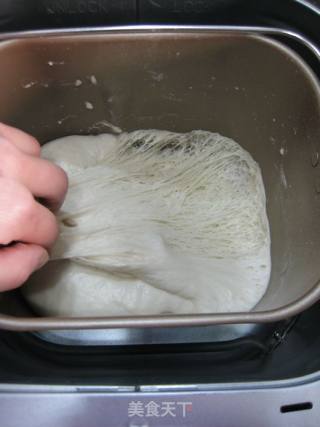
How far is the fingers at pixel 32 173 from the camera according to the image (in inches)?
16.5

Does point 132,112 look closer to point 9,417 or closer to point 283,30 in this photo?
point 283,30

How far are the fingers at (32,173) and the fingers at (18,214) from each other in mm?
15

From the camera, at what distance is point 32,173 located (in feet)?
1.42

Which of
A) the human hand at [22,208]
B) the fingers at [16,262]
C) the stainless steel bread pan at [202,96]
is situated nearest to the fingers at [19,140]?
the human hand at [22,208]

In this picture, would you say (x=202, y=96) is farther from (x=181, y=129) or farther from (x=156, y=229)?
(x=156, y=229)

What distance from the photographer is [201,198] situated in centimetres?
77

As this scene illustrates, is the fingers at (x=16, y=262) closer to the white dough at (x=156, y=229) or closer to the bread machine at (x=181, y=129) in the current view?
the bread machine at (x=181, y=129)

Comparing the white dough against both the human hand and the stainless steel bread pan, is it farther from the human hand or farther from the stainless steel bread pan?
the human hand

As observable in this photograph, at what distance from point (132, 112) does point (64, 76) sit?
0.44 ft

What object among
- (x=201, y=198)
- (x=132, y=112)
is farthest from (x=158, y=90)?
(x=201, y=198)

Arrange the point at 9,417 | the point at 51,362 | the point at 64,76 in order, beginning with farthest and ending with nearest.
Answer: the point at 64,76 → the point at 51,362 → the point at 9,417

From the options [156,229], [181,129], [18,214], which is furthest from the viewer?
[181,129]

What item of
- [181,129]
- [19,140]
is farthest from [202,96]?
[19,140]

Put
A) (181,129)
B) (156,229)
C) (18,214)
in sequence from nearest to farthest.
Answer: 1. (18,214)
2. (156,229)
3. (181,129)
